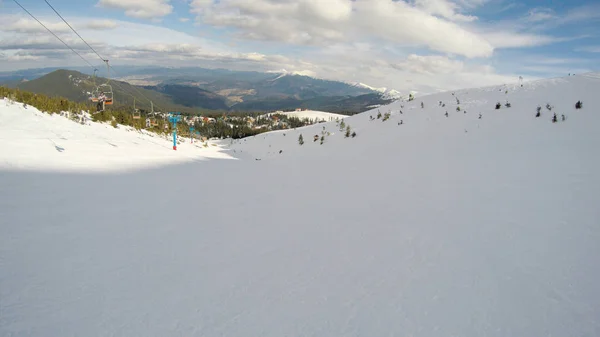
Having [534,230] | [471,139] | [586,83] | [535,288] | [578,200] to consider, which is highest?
[586,83]

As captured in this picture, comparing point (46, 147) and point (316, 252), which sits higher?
point (46, 147)

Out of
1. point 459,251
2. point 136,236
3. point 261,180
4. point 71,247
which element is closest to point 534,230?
point 459,251

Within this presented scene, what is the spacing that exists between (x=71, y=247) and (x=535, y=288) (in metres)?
7.87

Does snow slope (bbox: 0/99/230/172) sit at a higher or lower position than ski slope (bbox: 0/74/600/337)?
higher

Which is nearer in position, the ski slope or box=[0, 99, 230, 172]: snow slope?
the ski slope

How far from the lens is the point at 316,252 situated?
598 cm

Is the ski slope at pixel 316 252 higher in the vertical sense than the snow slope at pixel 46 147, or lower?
lower

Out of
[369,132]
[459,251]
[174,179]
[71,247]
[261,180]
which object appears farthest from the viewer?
[369,132]

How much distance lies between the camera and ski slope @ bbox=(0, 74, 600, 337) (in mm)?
3972

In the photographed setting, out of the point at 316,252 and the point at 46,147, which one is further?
the point at 46,147

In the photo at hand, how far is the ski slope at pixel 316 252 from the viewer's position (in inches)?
156

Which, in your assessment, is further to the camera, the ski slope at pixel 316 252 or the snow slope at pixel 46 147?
the snow slope at pixel 46 147

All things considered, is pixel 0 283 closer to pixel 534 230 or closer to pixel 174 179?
pixel 174 179

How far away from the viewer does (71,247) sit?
511cm
